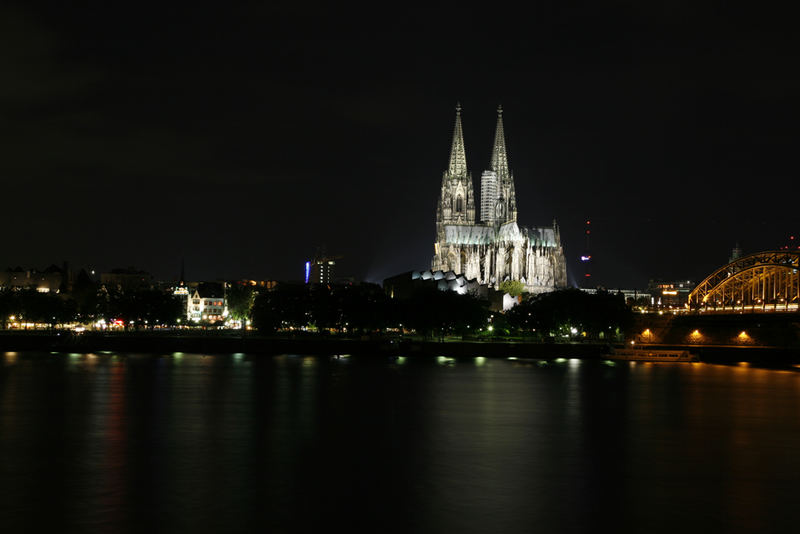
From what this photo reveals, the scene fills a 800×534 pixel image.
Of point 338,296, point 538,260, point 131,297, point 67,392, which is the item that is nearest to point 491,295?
point 538,260

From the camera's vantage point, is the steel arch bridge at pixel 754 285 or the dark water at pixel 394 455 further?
the steel arch bridge at pixel 754 285

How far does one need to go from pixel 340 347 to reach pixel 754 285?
51202 millimetres

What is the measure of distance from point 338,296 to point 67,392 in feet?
246

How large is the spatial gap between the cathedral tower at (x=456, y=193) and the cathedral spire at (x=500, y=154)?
7042mm

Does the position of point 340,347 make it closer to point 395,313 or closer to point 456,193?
point 395,313

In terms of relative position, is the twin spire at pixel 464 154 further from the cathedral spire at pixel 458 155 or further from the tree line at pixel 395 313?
the tree line at pixel 395 313

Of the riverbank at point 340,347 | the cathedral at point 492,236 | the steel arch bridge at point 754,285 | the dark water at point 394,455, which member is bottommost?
the dark water at point 394,455

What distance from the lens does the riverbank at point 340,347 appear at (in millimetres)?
103812

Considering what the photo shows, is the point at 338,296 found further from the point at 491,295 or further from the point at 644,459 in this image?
the point at 644,459

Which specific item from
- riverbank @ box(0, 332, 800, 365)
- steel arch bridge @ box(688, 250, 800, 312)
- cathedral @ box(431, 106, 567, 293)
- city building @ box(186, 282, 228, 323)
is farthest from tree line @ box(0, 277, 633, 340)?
city building @ box(186, 282, 228, 323)

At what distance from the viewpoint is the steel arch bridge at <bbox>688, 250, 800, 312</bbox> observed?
105688 mm

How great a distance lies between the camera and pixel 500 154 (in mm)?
193375

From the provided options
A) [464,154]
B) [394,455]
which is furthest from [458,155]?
[394,455]

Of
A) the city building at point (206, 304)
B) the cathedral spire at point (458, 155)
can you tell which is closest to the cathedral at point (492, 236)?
the cathedral spire at point (458, 155)
